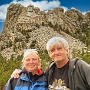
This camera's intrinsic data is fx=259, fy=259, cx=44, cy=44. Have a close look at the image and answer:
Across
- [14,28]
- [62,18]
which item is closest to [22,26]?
[14,28]

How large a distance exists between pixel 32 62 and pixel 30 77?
313 millimetres

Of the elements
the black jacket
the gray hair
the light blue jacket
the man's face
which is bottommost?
Result: the light blue jacket

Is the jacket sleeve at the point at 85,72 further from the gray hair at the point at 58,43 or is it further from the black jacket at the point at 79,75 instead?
the gray hair at the point at 58,43

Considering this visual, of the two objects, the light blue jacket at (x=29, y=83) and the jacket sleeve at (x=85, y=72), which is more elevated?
the jacket sleeve at (x=85, y=72)

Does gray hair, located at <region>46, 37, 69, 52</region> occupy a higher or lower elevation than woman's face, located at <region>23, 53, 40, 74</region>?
higher

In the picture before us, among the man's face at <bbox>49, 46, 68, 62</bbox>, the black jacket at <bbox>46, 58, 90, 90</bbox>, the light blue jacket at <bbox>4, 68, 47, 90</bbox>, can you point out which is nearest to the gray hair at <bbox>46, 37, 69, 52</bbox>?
the man's face at <bbox>49, 46, 68, 62</bbox>

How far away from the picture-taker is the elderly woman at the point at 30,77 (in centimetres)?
526

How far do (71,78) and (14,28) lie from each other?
12029 cm

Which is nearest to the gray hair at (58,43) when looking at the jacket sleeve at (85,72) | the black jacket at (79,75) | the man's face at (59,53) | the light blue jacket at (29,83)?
the man's face at (59,53)

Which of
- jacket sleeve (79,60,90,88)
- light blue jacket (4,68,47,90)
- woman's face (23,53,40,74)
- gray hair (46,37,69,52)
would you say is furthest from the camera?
woman's face (23,53,40,74)

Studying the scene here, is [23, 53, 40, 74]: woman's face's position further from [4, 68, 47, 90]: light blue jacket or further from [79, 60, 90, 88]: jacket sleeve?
[79, 60, 90, 88]: jacket sleeve

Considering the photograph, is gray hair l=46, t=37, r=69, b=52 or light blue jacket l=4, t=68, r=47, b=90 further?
light blue jacket l=4, t=68, r=47, b=90

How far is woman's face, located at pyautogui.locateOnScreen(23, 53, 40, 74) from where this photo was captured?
5383mm

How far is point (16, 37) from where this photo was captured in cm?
11000
